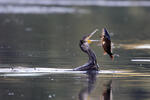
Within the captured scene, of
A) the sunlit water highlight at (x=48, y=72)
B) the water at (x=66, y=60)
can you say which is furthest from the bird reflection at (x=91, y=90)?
the sunlit water highlight at (x=48, y=72)

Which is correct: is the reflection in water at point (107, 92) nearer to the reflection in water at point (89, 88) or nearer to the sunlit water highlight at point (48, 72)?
the reflection in water at point (89, 88)

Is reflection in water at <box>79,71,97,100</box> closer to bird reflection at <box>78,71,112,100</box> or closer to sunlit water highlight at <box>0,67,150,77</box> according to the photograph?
bird reflection at <box>78,71,112,100</box>

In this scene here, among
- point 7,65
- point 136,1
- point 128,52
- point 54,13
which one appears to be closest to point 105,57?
point 128,52

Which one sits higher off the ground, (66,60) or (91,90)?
(66,60)

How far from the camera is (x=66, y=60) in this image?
65.6ft

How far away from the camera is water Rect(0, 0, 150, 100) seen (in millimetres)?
14000

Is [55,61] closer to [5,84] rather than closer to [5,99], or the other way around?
[5,84]

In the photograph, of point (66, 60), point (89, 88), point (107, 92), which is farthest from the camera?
point (66, 60)

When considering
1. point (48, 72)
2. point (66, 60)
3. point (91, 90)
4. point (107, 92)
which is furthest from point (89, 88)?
point (66, 60)

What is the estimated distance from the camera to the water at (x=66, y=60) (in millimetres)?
14000

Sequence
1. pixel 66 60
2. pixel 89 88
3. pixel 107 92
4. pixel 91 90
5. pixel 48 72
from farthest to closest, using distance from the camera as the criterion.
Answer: pixel 66 60, pixel 48 72, pixel 89 88, pixel 91 90, pixel 107 92

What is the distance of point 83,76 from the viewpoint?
16.6 m

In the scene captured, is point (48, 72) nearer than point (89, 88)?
No

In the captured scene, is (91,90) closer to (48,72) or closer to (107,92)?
(107,92)
